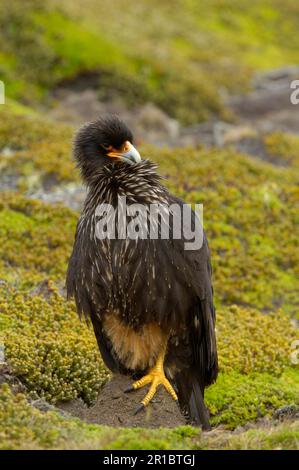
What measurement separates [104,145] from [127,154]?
0.32 m

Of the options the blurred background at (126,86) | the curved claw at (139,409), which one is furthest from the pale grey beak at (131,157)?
the blurred background at (126,86)

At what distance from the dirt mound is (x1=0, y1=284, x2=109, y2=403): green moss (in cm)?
25

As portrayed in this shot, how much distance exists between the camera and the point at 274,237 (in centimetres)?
1512

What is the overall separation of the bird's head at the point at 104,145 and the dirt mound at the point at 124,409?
2.46m

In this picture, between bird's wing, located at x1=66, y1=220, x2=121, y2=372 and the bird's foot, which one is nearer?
bird's wing, located at x1=66, y1=220, x2=121, y2=372

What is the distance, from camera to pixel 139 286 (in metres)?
8.03

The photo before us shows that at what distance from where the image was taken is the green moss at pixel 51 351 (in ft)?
29.0

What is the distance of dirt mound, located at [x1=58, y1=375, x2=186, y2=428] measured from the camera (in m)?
8.41

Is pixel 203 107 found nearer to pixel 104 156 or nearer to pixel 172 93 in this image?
pixel 172 93

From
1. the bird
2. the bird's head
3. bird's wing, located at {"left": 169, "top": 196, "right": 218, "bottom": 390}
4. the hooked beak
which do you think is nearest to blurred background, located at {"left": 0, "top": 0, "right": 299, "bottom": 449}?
the bird

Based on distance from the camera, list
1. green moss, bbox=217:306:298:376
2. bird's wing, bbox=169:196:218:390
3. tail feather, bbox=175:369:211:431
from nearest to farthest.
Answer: bird's wing, bbox=169:196:218:390 < tail feather, bbox=175:369:211:431 < green moss, bbox=217:306:298:376

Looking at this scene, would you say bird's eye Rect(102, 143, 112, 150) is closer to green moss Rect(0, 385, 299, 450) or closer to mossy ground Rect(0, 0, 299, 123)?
green moss Rect(0, 385, 299, 450)

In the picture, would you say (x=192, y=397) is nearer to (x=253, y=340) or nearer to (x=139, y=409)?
(x=139, y=409)

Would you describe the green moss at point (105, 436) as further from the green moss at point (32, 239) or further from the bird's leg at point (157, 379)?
the green moss at point (32, 239)
